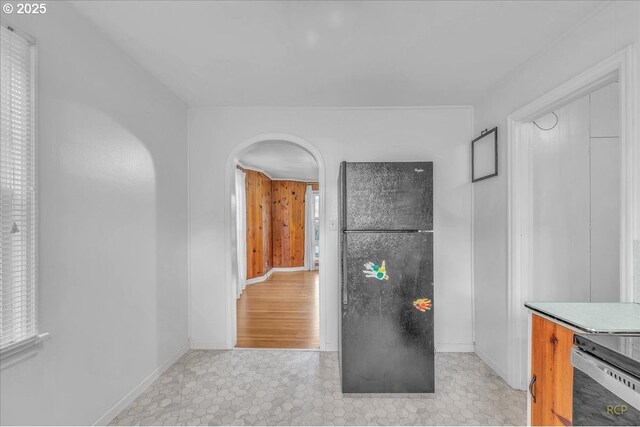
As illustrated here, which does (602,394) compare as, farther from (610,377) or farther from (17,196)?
(17,196)

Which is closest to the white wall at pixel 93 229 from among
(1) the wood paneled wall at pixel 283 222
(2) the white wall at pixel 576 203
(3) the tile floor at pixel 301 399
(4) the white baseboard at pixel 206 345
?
(3) the tile floor at pixel 301 399

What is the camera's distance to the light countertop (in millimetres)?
995

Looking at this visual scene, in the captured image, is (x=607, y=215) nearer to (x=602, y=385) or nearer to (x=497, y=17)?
(x=497, y=17)

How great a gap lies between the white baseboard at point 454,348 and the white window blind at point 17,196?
2.99 metres

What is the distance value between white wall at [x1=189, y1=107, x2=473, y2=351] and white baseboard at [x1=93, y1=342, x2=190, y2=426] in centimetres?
30

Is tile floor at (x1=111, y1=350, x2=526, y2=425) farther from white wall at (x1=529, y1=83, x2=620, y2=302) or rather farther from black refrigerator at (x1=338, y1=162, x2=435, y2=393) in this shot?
white wall at (x1=529, y1=83, x2=620, y2=302)

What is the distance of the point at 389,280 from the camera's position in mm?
2025

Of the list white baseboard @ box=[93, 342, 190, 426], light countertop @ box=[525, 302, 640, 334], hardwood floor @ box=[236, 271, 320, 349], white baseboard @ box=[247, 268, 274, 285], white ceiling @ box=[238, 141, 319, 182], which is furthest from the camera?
white baseboard @ box=[247, 268, 274, 285]

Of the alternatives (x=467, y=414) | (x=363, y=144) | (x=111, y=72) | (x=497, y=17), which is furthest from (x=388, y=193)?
(x=111, y=72)

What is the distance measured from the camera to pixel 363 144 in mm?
2826

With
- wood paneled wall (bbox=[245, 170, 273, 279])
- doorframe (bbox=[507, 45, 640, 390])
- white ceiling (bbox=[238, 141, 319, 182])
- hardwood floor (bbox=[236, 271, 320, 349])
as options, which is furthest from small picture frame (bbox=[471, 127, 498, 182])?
wood paneled wall (bbox=[245, 170, 273, 279])

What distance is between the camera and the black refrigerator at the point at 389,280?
202cm

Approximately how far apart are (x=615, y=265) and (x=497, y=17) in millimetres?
2027

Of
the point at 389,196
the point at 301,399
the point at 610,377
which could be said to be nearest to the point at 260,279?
the point at 301,399
